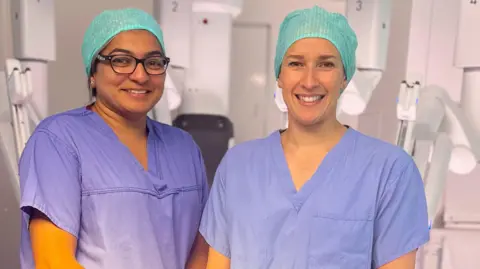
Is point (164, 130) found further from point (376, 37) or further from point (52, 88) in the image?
point (52, 88)

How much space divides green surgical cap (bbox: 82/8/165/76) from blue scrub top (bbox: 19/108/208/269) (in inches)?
5.4

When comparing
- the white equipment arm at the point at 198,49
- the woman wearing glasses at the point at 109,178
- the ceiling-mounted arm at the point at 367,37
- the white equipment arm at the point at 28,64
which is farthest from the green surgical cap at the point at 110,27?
the ceiling-mounted arm at the point at 367,37

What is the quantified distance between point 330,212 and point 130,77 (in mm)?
462

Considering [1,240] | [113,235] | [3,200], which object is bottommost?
[1,240]

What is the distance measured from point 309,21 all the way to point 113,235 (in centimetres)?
54

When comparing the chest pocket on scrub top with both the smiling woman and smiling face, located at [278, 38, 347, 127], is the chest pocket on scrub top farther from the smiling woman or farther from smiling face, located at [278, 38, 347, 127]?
smiling face, located at [278, 38, 347, 127]

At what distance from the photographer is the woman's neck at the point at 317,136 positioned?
93 cm

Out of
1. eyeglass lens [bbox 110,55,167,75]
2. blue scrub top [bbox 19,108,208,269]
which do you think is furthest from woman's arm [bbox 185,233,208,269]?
eyeglass lens [bbox 110,55,167,75]

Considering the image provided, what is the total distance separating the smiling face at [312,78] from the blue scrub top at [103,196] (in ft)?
1.13

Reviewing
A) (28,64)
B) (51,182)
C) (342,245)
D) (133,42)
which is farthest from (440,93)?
(28,64)

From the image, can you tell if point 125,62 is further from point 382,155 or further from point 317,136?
point 382,155

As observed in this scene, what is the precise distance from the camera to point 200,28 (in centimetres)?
158

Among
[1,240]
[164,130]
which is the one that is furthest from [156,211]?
[1,240]

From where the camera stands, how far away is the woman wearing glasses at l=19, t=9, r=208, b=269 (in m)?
0.93
